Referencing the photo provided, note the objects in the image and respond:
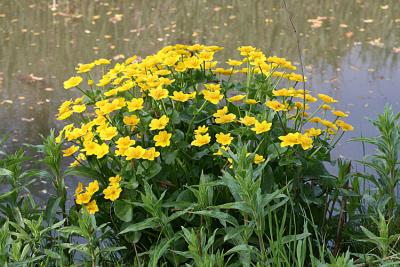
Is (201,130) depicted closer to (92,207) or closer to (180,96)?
(180,96)

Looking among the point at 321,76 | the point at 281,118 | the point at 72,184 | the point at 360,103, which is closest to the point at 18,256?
the point at 281,118

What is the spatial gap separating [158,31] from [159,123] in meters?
4.65

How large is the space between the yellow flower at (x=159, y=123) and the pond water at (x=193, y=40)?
2.15 m

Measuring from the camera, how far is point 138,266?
263 cm

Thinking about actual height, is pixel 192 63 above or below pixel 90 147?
above

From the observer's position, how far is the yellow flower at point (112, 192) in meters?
2.56

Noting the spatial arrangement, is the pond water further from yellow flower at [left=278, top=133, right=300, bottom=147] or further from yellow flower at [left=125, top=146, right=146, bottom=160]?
yellow flower at [left=125, top=146, right=146, bottom=160]

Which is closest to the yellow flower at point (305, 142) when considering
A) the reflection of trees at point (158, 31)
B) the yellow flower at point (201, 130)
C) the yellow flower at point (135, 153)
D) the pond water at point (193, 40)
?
the yellow flower at point (201, 130)

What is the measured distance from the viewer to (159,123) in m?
2.61

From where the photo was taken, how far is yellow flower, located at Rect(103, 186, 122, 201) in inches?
101

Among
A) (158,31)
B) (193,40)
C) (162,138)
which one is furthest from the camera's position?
(158,31)

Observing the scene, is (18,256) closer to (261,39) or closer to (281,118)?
(281,118)

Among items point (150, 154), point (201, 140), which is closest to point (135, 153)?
point (150, 154)

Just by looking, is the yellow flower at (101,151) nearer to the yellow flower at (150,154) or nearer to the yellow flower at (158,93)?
the yellow flower at (150,154)
